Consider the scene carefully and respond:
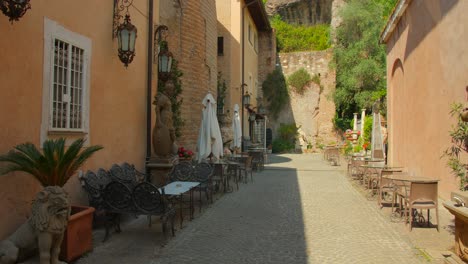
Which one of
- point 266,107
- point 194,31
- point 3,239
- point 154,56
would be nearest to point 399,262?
point 3,239

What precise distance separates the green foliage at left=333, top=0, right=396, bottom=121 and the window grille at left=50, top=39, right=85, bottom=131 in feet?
67.4

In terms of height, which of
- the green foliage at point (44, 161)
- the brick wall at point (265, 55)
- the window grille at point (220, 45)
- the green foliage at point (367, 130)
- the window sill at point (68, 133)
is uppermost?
the brick wall at point (265, 55)

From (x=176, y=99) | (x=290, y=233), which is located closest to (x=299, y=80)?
(x=176, y=99)

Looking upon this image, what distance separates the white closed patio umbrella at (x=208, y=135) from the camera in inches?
396

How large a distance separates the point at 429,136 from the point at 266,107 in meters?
18.8

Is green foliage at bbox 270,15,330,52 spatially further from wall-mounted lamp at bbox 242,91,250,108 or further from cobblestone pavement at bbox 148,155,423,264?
cobblestone pavement at bbox 148,155,423,264

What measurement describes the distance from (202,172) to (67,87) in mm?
3365

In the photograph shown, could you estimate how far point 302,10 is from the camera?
116 ft

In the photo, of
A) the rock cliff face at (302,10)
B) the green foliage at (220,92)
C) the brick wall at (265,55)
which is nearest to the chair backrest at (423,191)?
the green foliage at (220,92)

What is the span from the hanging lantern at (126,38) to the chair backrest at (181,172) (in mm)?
2493

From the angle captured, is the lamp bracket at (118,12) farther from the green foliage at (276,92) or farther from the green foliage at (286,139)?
the green foliage at (276,92)

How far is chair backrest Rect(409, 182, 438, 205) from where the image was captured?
620cm

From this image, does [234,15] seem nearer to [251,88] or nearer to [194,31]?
[251,88]

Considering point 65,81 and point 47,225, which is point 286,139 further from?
point 47,225
